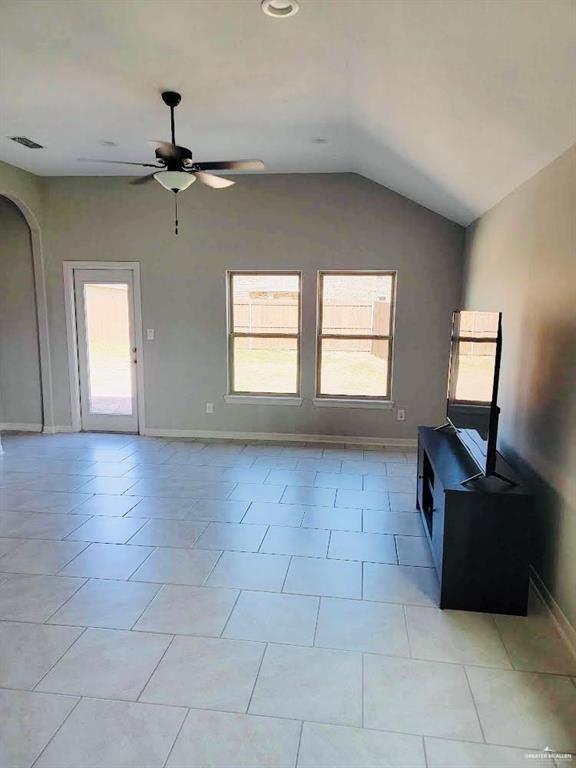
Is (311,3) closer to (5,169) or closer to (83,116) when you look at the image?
(83,116)

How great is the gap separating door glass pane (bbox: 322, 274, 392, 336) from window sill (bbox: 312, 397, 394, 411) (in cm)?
77

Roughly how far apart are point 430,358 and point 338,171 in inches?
88.7

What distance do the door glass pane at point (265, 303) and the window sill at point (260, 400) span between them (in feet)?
2.55

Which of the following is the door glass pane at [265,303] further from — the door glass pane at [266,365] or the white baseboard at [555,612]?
the white baseboard at [555,612]

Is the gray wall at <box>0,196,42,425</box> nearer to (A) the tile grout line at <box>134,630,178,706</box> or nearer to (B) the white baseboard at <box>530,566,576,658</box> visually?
(A) the tile grout line at <box>134,630,178,706</box>

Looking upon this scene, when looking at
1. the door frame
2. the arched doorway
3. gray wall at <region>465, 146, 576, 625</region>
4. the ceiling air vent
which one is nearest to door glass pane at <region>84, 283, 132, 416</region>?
the door frame

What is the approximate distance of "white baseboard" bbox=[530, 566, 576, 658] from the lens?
2.25 metres

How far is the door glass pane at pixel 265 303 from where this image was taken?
18.2 feet

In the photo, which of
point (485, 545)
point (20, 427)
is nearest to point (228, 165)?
point (485, 545)

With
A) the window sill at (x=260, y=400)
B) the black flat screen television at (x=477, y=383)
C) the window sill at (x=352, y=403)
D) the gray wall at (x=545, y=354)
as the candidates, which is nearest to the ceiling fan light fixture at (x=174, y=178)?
the black flat screen television at (x=477, y=383)

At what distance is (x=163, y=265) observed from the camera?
18.3 feet

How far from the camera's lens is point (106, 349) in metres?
5.88

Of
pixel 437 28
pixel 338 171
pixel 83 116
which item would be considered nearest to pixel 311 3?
pixel 437 28

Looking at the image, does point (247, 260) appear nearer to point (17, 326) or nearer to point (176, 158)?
point (176, 158)
